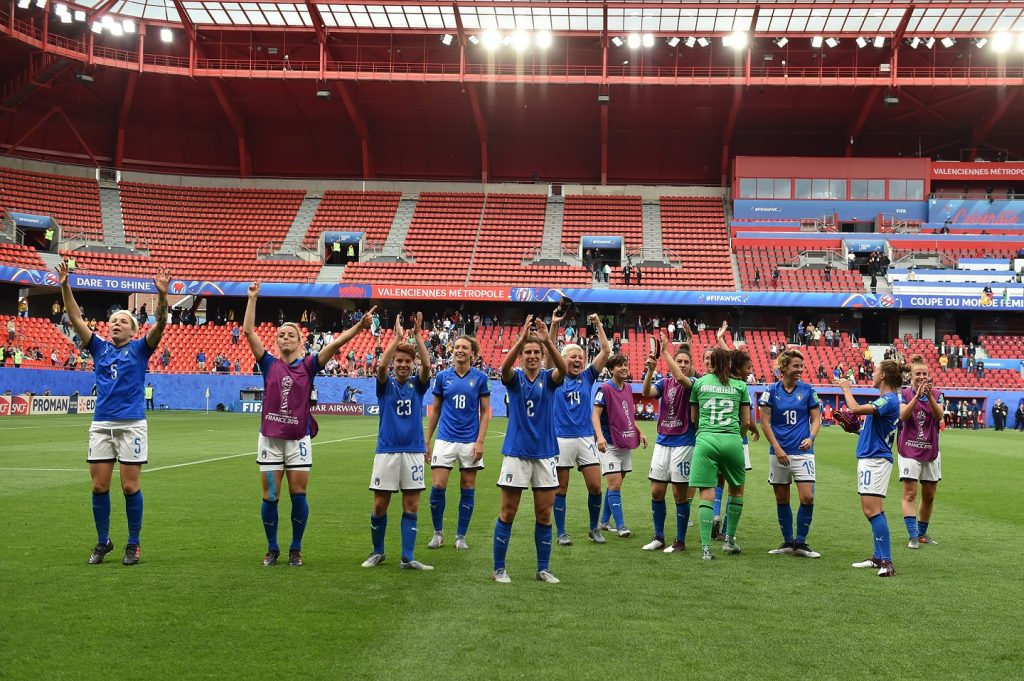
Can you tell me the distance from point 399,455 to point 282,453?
41.9 inches

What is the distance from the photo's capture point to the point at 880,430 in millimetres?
8961

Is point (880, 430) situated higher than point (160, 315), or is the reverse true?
point (160, 315)

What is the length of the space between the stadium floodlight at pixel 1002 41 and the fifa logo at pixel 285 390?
156 feet

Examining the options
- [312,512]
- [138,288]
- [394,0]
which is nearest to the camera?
[312,512]

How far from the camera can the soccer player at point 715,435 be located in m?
8.91

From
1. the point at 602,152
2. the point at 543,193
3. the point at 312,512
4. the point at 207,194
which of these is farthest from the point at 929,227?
the point at 312,512

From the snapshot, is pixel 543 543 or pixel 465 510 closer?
pixel 543 543

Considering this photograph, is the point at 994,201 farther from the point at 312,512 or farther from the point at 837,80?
the point at 312,512

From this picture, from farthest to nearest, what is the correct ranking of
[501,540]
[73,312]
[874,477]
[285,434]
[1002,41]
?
[1002,41] < [874,477] < [73,312] < [285,434] < [501,540]

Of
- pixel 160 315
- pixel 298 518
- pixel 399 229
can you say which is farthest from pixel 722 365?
pixel 399 229

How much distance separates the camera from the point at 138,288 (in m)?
46.0

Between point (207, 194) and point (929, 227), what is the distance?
42988 mm

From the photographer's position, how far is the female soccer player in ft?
26.5

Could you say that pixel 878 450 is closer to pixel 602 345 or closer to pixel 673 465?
pixel 673 465
